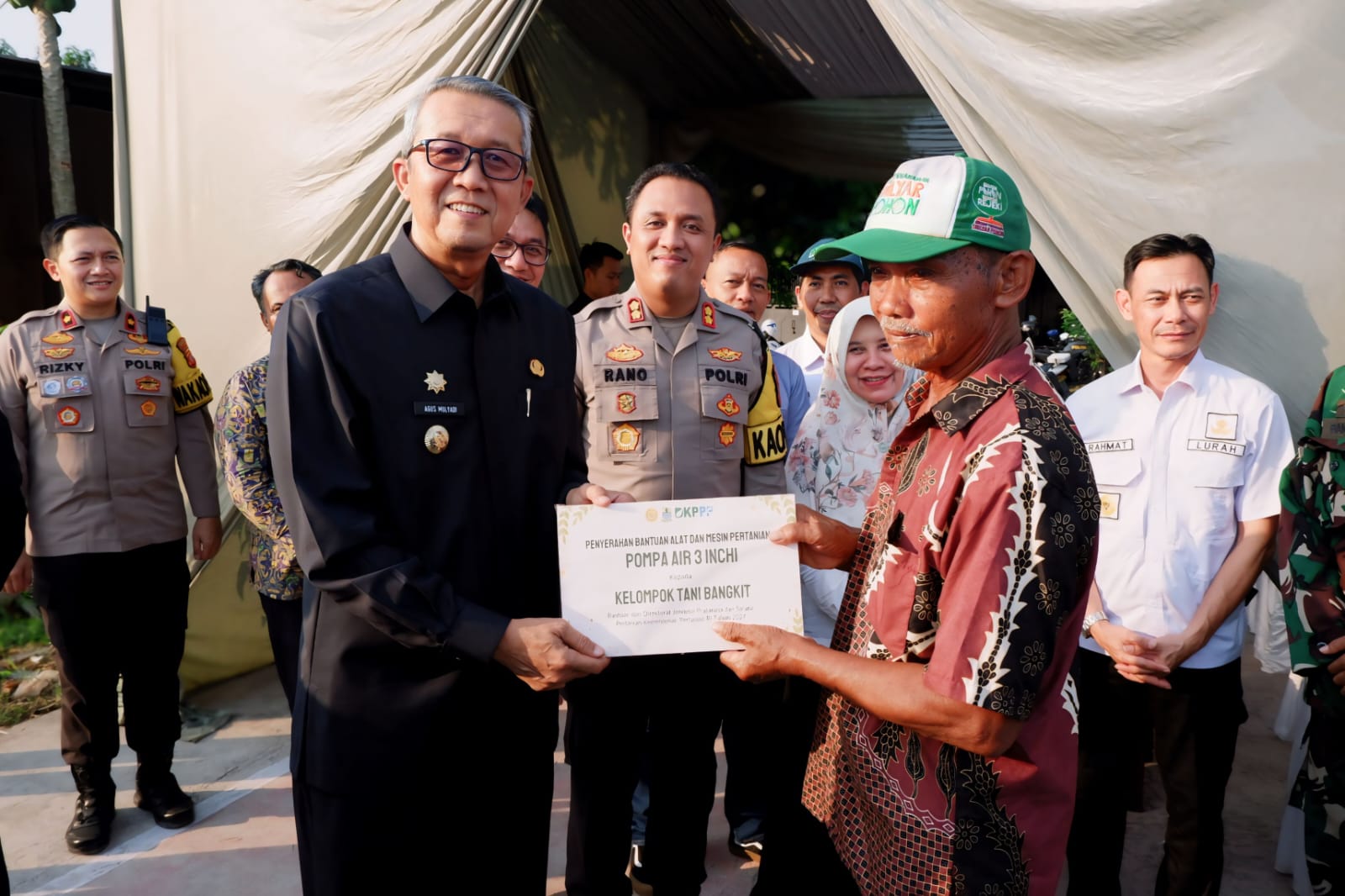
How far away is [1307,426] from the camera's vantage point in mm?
2707

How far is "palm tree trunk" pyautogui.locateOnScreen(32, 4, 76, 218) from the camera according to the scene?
6.57 m

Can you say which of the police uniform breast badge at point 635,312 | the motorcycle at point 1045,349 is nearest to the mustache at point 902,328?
the police uniform breast badge at point 635,312

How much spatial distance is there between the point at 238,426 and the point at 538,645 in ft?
7.81

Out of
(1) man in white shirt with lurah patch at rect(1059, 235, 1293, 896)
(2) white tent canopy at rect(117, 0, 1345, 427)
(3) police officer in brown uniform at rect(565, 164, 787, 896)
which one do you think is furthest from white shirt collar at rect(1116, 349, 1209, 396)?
(3) police officer in brown uniform at rect(565, 164, 787, 896)

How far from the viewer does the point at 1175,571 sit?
2.69 m

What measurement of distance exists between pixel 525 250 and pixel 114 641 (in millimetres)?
2310

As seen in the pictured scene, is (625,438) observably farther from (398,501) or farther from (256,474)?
(256,474)

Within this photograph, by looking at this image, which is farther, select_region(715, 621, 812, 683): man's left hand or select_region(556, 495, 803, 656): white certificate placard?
select_region(556, 495, 803, 656): white certificate placard

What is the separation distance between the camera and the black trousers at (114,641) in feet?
11.2

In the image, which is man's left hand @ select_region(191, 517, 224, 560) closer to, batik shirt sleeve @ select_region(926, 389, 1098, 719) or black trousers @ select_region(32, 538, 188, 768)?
black trousers @ select_region(32, 538, 188, 768)

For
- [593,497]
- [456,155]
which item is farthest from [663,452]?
[456,155]

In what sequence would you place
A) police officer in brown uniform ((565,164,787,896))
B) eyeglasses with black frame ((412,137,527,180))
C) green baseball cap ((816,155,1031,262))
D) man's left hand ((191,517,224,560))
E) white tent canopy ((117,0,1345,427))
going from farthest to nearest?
man's left hand ((191,517,224,560))
white tent canopy ((117,0,1345,427))
police officer in brown uniform ((565,164,787,896))
eyeglasses with black frame ((412,137,527,180))
green baseball cap ((816,155,1031,262))

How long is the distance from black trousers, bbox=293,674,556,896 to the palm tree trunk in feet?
22.0

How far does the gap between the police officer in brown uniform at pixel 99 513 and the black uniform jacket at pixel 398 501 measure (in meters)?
2.28
